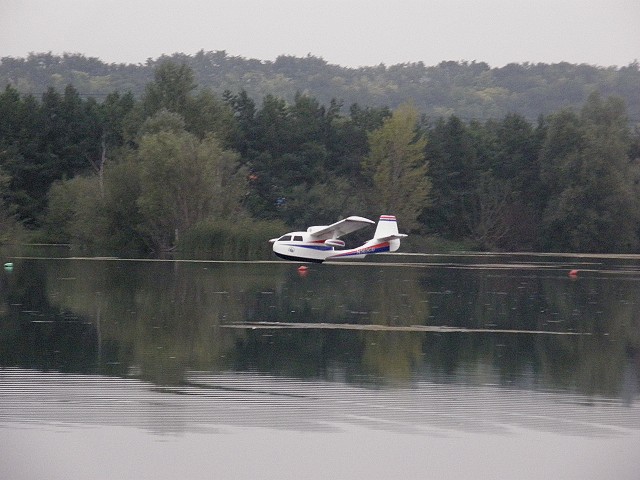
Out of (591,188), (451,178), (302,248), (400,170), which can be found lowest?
(302,248)

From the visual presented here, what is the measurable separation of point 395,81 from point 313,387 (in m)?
177

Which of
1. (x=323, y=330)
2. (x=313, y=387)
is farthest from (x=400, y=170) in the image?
(x=313, y=387)

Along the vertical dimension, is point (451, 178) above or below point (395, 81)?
below

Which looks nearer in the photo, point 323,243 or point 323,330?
point 323,330

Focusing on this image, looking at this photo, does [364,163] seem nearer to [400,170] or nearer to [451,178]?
[400,170]

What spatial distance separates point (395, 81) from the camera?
614 feet

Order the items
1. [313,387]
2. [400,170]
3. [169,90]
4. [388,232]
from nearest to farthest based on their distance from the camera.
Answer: [313,387] → [388,232] → [400,170] → [169,90]

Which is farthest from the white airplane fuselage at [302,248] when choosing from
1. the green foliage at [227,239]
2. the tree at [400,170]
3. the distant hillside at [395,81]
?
the distant hillside at [395,81]

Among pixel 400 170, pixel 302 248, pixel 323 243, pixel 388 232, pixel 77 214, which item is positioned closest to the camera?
pixel 302 248

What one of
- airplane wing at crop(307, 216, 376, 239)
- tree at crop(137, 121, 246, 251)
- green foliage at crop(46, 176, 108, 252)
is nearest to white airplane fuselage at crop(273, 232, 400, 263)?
airplane wing at crop(307, 216, 376, 239)

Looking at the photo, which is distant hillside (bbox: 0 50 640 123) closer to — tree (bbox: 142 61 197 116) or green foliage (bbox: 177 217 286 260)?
tree (bbox: 142 61 197 116)

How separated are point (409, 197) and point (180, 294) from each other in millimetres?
46876

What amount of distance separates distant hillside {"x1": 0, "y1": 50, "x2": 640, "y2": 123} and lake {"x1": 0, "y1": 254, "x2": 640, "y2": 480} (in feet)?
382

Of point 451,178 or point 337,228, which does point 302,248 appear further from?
point 451,178
